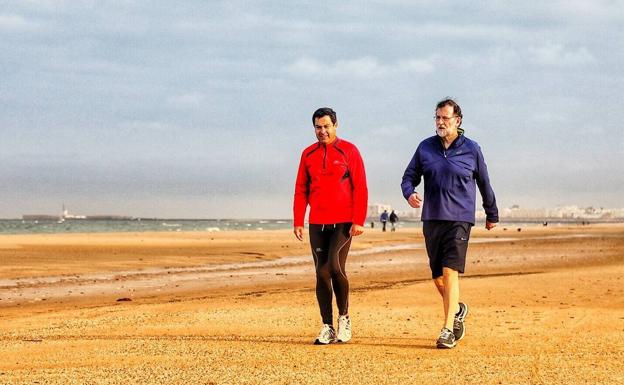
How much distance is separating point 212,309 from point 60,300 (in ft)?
12.8

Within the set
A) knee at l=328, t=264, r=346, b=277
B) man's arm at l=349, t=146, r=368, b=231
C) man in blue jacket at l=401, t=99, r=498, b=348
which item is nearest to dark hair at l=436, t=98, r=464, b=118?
man in blue jacket at l=401, t=99, r=498, b=348

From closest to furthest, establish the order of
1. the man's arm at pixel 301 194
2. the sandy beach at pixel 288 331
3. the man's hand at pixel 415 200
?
1. the sandy beach at pixel 288 331
2. the man's hand at pixel 415 200
3. the man's arm at pixel 301 194

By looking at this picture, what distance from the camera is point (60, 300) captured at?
13461mm

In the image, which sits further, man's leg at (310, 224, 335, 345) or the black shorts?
man's leg at (310, 224, 335, 345)

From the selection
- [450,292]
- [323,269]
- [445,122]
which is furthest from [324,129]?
[450,292]

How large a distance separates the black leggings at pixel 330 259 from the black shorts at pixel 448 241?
0.84m

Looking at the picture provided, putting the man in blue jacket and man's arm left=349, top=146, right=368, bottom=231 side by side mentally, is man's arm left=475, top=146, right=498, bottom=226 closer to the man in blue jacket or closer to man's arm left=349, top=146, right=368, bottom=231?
the man in blue jacket

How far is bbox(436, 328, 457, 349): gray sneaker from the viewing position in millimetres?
7242

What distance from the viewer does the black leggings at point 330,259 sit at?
301 inches

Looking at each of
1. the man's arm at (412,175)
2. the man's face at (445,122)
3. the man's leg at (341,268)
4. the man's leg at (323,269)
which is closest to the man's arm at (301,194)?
the man's leg at (323,269)

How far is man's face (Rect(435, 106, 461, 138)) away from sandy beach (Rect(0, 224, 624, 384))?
2052 millimetres

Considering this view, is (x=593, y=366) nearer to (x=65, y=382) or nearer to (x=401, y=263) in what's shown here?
(x=65, y=382)

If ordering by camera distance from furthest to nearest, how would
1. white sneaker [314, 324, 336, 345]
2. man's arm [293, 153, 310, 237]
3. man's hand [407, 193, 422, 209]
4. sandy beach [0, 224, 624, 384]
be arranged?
man's arm [293, 153, 310, 237] < white sneaker [314, 324, 336, 345] < man's hand [407, 193, 422, 209] < sandy beach [0, 224, 624, 384]

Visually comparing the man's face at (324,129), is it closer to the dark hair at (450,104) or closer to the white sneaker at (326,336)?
the dark hair at (450,104)
